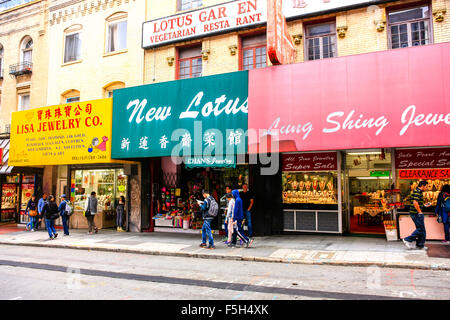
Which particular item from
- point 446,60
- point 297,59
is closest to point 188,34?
point 297,59

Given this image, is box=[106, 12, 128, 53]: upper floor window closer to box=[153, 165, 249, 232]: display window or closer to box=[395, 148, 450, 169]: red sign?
box=[153, 165, 249, 232]: display window

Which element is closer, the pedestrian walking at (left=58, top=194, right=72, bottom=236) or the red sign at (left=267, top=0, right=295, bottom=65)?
the red sign at (left=267, top=0, right=295, bottom=65)

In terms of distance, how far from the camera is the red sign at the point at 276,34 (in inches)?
436

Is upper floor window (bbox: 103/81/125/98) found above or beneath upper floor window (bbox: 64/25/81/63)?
beneath

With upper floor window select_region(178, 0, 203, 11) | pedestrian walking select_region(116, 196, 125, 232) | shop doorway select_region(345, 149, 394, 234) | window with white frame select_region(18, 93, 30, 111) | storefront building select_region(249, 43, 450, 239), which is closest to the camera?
storefront building select_region(249, 43, 450, 239)

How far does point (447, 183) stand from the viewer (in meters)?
11.2

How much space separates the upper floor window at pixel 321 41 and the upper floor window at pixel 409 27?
193cm

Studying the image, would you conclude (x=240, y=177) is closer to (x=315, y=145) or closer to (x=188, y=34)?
(x=315, y=145)

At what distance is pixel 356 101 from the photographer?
34.9 ft

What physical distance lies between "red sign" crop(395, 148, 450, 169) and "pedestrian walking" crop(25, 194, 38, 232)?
15878 mm

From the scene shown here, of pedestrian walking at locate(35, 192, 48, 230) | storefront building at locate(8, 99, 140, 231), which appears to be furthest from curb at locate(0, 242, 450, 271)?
pedestrian walking at locate(35, 192, 48, 230)

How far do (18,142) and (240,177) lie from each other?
11.1 meters

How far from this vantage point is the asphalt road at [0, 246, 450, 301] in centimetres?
615

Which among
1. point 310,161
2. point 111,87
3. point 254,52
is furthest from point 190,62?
point 310,161
